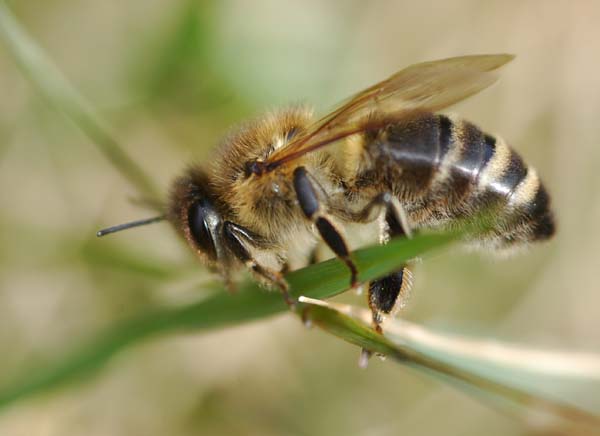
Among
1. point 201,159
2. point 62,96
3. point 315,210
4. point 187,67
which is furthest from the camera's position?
point 187,67

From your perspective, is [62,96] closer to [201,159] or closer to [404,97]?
[201,159]

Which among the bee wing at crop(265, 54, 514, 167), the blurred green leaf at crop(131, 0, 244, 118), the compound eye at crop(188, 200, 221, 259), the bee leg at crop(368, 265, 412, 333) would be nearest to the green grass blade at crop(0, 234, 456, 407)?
the compound eye at crop(188, 200, 221, 259)

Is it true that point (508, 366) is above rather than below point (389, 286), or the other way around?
below

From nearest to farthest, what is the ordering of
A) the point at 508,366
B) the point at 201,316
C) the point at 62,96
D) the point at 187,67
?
the point at 201,316
the point at 508,366
the point at 62,96
the point at 187,67

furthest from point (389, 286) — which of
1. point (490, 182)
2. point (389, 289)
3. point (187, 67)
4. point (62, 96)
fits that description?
point (187, 67)

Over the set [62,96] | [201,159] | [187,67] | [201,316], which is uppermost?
[62,96]

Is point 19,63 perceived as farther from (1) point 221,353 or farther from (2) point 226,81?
(1) point 221,353

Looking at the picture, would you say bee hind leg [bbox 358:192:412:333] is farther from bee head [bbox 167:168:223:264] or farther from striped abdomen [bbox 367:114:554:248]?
bee head [bbox 167:168:223:264]

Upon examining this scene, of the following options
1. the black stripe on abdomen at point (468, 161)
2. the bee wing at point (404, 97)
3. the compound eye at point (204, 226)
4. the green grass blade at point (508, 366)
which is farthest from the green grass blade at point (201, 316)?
the black stripe on abdomen at point (468, 161)
